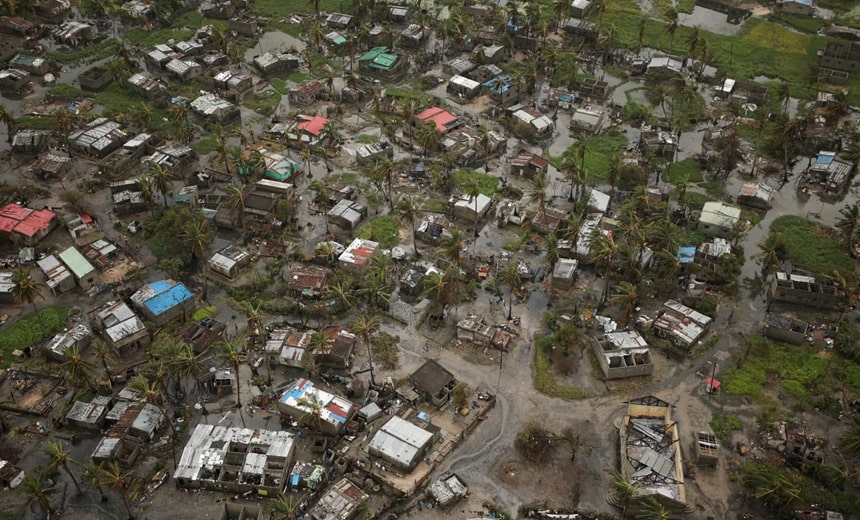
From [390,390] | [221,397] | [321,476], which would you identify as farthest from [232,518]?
[390,390]

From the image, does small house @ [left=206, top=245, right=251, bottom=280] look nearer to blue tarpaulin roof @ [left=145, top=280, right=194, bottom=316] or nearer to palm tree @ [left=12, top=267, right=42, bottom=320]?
blue tarpaulin roof @ [left=145, top=280, right=194, bottom=316]

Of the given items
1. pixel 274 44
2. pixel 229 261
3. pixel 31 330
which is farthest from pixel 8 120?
pixel 229 261

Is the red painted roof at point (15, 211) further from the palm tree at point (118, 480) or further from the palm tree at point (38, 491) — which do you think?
the palm tree at point (118, 480)

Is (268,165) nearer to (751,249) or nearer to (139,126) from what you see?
(139,126)

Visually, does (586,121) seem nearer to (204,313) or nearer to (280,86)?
(280,86)

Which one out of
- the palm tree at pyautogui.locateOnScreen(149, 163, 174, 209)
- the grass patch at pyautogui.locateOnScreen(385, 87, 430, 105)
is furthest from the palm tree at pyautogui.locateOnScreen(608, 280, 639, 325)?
the palm tree at pyautogui.locateOnScreen(149, 163, 174, 209)

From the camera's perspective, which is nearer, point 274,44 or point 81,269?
point 81,269
